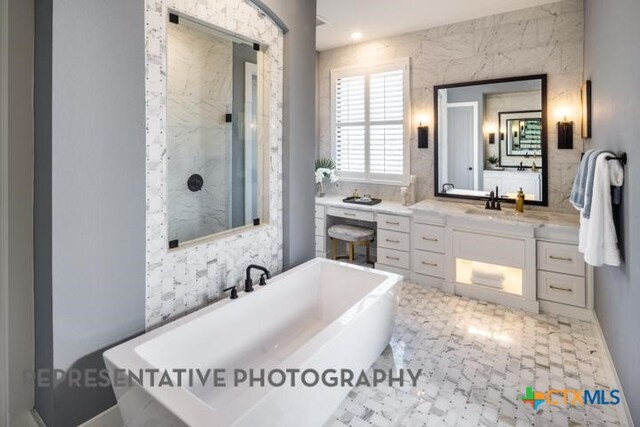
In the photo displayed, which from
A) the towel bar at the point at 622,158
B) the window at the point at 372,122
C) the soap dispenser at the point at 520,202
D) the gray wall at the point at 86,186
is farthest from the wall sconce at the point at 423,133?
the gray wall at the point at 86,186

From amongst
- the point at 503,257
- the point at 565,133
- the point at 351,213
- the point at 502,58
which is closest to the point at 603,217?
the point at 503,257

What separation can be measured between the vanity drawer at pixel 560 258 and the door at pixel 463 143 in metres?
1.06

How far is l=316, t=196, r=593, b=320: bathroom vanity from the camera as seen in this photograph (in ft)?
10.3

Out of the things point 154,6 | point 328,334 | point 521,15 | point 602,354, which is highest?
point 521,15

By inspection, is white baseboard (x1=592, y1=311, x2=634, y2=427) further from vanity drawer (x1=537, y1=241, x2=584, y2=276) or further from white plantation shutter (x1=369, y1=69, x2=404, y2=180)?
white plantation shutter (x1=369, y1=69, x2=404, y2=180)

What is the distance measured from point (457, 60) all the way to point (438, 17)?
51 cm

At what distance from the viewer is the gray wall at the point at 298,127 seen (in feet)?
9.25

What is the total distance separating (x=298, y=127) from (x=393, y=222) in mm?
1812

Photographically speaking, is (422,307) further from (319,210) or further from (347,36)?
(347,36)

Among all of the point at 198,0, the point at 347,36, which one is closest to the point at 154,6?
the point at 198,0

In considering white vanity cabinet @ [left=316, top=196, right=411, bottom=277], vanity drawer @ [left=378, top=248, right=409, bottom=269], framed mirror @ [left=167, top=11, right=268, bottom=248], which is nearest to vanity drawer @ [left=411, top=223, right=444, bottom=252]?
white vanity cabinet @ [left=316, top=196, right=411, bottom=277]

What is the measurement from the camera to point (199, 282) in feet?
7.38

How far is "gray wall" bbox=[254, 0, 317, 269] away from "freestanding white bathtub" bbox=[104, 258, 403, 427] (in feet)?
1.08

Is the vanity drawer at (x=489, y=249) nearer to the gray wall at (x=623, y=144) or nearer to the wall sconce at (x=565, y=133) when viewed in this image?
Answer: the gray wall at (x=623, y=144)
